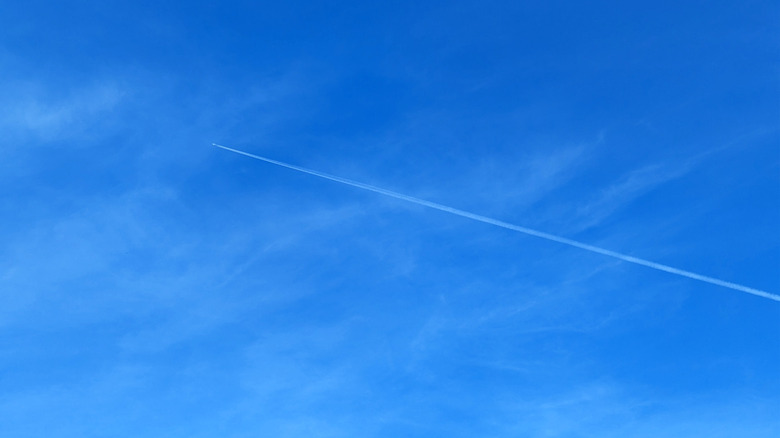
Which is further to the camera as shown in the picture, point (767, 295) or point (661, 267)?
point (661, 267)

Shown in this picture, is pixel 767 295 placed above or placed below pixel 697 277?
below

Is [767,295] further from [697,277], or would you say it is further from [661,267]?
[661,267]

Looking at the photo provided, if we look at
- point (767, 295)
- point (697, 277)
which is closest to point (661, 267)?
point (697, 277)

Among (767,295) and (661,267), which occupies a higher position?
(661,267)

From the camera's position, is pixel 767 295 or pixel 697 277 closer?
pixel 767 295
